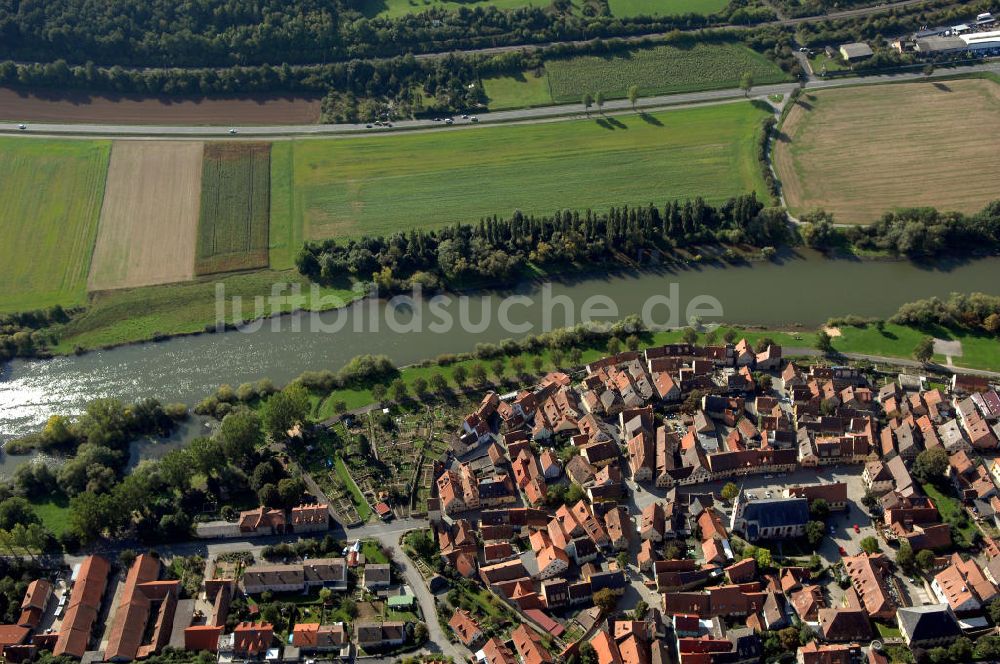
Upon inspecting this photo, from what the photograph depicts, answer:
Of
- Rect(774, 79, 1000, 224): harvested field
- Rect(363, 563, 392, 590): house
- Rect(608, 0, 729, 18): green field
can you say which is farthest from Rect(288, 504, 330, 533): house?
Rect(608, 0, 729, 18): green field

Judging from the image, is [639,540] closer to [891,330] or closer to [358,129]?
[891,330]

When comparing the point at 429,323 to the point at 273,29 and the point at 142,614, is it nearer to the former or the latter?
the point at 142,614

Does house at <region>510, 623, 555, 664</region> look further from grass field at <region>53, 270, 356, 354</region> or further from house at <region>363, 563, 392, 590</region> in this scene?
grass field at <region>53, 270, 356, 354</region>

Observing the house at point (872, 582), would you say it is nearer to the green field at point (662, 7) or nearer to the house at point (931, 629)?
the house at point (931, 629)

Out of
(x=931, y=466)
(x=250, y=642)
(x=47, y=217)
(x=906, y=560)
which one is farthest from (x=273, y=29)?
(x=906, y=560)

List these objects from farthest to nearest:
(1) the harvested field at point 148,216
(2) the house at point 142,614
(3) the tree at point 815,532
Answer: (1) the harvested field at point 148,216, (3) the tree at point 815,532, (2) the house at point 142,614

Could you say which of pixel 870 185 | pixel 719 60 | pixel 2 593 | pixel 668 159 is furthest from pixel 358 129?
pixel 2 593

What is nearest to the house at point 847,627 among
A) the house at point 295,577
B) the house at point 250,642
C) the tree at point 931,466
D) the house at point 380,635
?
the tree at point 931,466
